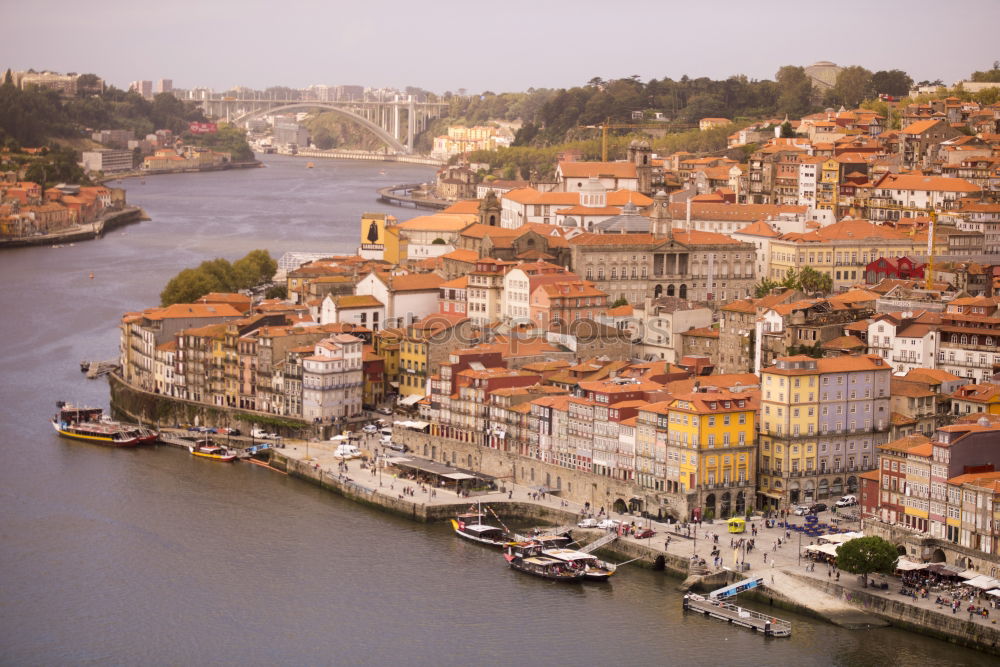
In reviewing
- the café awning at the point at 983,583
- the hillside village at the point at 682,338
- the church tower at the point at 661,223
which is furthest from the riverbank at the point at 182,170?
the café awning at the point at 983,583

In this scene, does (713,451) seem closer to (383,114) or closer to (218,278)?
(218,278)

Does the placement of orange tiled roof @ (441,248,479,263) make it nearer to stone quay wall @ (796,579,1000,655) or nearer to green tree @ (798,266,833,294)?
green tree @ (798,266,833,294)

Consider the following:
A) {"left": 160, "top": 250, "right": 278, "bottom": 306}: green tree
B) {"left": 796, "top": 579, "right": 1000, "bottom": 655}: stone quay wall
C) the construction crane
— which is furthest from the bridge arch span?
{"left": 796, "top": 579, "right": 1000, "bottom": 655}: stone quay wall

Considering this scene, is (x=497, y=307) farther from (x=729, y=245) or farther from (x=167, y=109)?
(x=167, y=109)

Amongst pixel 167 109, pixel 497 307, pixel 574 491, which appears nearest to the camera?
pixel 574 491

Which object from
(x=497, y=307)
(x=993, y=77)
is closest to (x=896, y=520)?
(x=497, y=307)

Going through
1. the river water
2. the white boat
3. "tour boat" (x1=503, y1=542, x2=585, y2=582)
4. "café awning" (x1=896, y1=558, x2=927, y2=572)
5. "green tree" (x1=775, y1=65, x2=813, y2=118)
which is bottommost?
the river water

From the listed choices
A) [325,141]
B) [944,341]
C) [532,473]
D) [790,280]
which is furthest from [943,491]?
[325,141]
